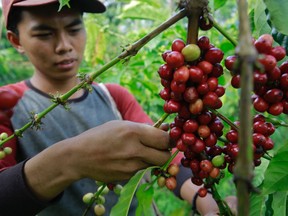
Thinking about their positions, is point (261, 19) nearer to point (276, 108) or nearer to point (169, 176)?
point (276, 108)

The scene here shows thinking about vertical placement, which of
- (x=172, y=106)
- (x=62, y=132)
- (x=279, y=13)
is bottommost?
(x=62, y=132)

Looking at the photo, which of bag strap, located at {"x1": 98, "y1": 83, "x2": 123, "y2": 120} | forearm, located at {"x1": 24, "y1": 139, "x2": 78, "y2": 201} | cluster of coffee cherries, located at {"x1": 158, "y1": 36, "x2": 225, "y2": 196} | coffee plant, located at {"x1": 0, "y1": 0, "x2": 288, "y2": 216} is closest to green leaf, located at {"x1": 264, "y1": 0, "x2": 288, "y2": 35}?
coffee plant, located at {"x1": 0, "y1": 0, "x2": 288, "y2": 216}

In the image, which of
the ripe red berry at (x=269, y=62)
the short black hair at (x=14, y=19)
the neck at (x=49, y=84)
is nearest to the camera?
the ripe red berry at (x=269, y=62)

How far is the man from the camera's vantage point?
3.05 ft

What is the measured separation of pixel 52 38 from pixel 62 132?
1.43 ft

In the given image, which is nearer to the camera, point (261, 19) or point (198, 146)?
point (198, 146)

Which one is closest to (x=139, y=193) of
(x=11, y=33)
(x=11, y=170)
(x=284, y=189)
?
(x=284, y=189)

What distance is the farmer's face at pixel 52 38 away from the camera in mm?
1590

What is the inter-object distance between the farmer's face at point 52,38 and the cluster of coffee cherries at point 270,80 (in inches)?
41.1

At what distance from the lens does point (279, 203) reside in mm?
842

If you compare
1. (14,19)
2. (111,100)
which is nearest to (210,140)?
(111,100)

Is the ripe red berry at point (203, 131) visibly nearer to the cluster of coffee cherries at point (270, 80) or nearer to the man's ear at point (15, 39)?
the cluster of coffee cherries at point (270, 80)

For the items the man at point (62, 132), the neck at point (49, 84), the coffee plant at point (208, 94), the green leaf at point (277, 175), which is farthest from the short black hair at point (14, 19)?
the green leaf at point (277, 175)

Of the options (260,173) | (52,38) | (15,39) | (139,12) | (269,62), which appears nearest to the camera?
(269,62)
